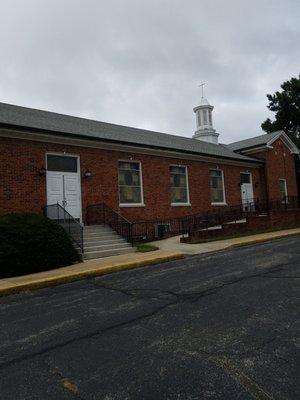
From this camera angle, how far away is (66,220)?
1548 cm

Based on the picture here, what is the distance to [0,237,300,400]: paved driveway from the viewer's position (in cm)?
409

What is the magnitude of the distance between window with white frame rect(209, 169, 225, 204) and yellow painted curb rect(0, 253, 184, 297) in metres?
10.9

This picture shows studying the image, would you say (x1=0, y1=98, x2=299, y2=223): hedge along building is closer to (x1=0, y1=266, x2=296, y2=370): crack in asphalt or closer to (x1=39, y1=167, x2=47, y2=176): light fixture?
(x1=39, y1=167, x2=47, y2=176): light fixture

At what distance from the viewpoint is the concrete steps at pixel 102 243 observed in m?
14.1

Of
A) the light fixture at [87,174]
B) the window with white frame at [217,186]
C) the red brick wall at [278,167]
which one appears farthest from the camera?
the red brick wall at [278,167]

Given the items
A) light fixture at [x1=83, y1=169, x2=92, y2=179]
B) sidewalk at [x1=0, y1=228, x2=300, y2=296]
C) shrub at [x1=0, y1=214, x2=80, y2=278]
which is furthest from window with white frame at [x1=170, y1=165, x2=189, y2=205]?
shrub at [x1=0, y1=214, x2=80, y2=278]

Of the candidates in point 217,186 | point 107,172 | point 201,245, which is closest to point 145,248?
point 201,245

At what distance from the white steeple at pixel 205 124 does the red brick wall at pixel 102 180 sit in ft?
32.8

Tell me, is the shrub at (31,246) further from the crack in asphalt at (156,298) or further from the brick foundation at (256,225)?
the brick foundation at (256,225)

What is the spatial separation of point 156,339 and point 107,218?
12.1 meters

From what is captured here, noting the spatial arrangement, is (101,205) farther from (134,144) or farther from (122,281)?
(122,281)

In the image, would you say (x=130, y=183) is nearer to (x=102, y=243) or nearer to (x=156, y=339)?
(x=102, y=243)

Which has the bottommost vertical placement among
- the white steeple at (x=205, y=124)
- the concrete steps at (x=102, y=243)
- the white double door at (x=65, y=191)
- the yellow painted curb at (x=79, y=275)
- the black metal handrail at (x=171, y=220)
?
the yellow painted curb at (x=79, y=275)

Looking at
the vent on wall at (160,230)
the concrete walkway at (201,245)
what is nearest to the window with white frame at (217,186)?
the vent on wall at (160,230)
